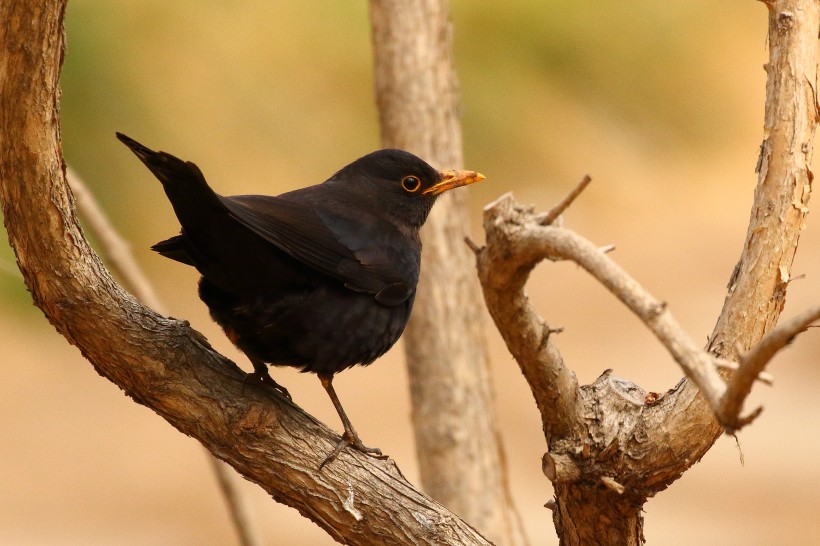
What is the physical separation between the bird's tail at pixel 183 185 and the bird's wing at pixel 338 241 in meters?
0.07

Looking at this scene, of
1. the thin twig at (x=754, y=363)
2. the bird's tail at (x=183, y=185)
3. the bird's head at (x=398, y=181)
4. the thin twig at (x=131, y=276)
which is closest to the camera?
the thin twig at (x=754, y=363)

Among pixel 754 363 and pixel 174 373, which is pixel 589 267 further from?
pixel 174 373

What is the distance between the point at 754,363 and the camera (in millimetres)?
2191

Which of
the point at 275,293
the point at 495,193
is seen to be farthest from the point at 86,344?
the point at 495,193

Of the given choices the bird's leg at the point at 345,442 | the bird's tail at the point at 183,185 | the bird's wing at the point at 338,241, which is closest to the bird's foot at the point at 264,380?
the bird's leg at the point at 345,442

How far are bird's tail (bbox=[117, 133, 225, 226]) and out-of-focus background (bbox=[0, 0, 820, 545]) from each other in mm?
5428

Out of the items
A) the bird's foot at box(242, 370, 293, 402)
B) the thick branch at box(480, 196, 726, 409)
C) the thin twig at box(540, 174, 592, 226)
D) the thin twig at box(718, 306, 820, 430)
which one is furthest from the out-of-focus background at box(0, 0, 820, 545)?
the thin twig at box(718, 306, 820, 430)

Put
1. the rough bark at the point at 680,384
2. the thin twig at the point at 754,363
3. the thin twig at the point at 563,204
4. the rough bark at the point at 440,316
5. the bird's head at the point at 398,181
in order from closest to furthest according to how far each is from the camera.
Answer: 1. the thin twig at the point at 754,363
2. the thin twig at the point at 563,204
3. the rough bark at the point at 680,384
4. the bird's head at the point at 398,181
5. the rough bark at the point at 440,316

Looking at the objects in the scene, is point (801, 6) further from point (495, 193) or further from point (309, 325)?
point (495, 193)

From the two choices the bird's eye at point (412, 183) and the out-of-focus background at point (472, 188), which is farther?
the out-of-focus background at point (472, 188)

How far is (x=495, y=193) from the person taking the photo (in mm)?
14492

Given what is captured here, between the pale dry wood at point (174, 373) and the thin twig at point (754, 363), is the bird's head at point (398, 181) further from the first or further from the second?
the thin twig at point (754, 363)

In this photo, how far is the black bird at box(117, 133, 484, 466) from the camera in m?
3.34

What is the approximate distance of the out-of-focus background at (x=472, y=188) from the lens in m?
10.6
